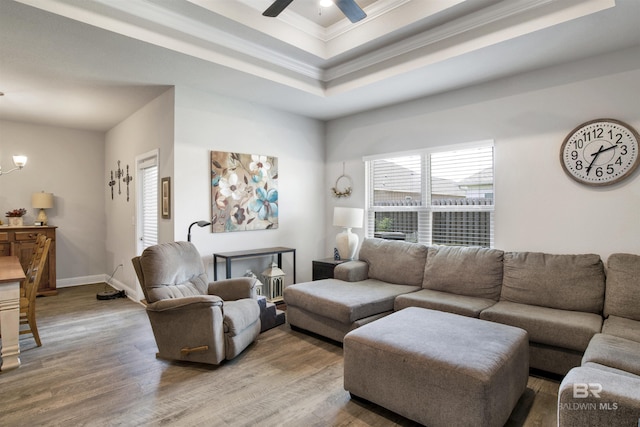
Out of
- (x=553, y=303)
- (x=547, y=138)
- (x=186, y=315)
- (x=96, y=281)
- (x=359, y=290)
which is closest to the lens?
(x=186, y=315)

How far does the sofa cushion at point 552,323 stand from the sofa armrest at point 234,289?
6.95ft

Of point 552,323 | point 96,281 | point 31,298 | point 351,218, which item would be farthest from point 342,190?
point 96,281

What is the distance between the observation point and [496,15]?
2.74 meters

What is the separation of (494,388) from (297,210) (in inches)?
142

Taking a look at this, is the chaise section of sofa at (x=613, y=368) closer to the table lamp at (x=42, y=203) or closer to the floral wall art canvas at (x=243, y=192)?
the floral wall art canvas at (x=243, y=192)

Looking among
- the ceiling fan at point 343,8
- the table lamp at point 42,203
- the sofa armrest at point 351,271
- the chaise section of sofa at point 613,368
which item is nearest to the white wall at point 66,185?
the table lamp at point 42,203

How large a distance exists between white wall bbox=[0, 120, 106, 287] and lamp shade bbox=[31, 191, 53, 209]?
0.24 metres

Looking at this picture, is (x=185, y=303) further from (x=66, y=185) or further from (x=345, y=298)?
(x=66, y=185)

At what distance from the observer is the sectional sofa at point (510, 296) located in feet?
7.98

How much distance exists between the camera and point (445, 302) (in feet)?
10.2

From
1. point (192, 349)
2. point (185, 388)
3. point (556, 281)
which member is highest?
point (556, 281)

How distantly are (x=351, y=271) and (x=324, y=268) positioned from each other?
0.55m

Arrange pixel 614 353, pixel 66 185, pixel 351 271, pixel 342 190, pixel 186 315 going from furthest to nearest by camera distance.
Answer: pixel 66 185 < pixel 342 190 < pixel 351 271 < pixel 186 315 < pixel 614 353

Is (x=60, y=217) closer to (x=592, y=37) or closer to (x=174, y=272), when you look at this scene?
(x=174, y=272)
